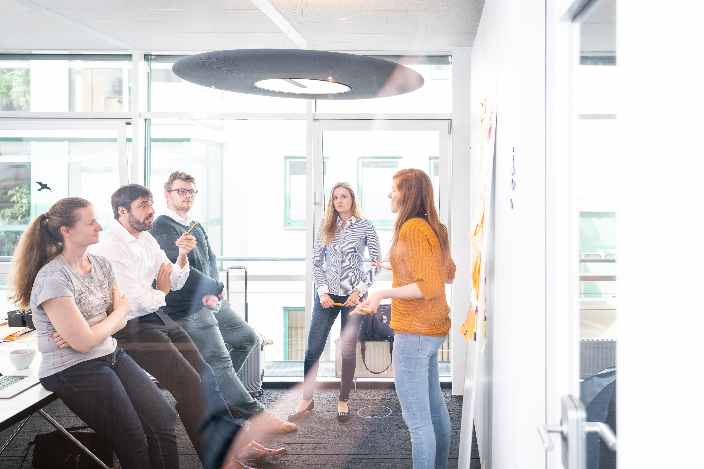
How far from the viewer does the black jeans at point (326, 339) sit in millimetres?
3518

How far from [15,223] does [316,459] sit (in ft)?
6.03

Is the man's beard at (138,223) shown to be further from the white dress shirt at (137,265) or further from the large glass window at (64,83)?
the large glass window at (64,83)

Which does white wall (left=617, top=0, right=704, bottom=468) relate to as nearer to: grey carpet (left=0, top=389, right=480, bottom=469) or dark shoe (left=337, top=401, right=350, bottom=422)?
grey carpet (left=0, top=389, right=480, bottom=469)

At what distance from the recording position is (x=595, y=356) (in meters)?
1.35

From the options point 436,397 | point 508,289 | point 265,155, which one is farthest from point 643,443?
point 265,155

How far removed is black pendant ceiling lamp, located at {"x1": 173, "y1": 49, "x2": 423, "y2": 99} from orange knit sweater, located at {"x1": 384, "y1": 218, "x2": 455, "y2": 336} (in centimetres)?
93

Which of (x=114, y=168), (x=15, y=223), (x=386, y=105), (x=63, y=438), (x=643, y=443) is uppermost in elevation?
(x=386, y=105)

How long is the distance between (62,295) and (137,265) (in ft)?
1.33

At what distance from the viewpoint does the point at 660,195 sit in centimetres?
81

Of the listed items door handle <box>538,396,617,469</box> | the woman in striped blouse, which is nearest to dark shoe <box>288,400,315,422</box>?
the woman in striped blouse

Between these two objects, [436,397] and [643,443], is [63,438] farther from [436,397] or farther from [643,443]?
[643,443]

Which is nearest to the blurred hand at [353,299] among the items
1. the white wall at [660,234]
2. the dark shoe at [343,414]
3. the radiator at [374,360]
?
the radiator at [374,360]

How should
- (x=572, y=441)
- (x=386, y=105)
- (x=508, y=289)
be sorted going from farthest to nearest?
(x=386, y=105) → (x=508, y=289) → (x=572, y=441)

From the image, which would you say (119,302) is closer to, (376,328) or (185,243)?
(185,243)
